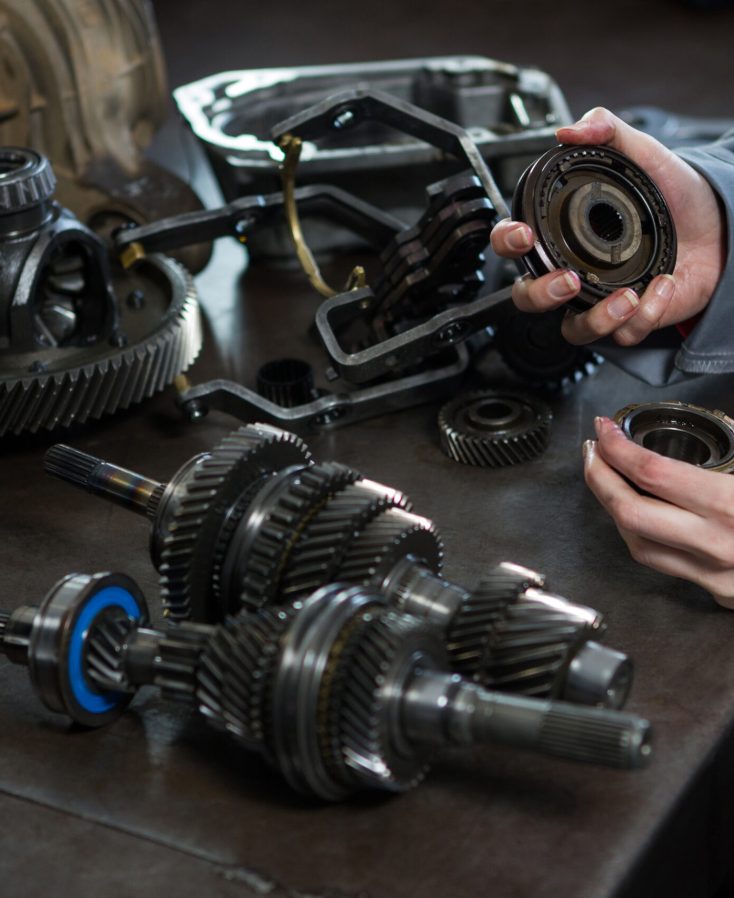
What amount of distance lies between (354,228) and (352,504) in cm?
84

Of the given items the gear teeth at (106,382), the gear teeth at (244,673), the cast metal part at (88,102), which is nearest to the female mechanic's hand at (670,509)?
the gear teeth at (244,673)

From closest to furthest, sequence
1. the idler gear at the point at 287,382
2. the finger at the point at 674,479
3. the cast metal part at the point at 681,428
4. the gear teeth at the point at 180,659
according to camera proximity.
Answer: the gear teeth at the point at 180,659 < the finger at the point at 674,479 < the cast metal part at the point at 681,428 < the idler gear at the point at 287,382

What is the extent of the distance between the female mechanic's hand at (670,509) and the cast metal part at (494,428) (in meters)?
0.22

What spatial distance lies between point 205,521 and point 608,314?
0.55 m

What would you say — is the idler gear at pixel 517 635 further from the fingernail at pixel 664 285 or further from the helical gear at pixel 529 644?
the fingernail at pixel 664 285

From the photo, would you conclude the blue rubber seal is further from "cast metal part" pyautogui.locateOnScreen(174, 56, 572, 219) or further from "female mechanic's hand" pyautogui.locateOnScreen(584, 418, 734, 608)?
"cast metal part" pyautogui.locateOnScreen(174, 56, 572, 219)

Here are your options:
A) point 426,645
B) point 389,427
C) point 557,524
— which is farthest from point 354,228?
point 426,645

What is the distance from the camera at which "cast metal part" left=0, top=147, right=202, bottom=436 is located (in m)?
1.33

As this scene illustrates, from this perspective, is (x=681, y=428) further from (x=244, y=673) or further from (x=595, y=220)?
(x=244, y=673)

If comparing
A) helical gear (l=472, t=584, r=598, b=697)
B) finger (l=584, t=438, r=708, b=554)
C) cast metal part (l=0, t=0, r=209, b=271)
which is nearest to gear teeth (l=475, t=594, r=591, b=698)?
helical gear (l=472, t=584, r=598, b=697)

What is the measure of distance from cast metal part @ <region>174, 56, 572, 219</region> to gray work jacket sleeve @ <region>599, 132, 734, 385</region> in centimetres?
40

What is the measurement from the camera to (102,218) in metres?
1.78

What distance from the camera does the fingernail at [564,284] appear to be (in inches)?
48.1

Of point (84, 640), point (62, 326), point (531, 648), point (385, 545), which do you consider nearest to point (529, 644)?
point (531, 648)
